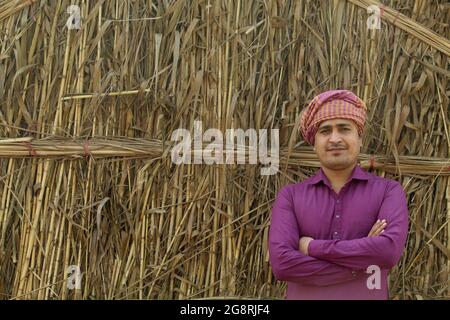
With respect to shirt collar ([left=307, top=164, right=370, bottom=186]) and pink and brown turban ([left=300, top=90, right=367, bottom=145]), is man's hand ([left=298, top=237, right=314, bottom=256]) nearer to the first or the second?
shirt collar ([left=307, top=164, right=370, bottom=186])

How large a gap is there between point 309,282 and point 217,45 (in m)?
1.07

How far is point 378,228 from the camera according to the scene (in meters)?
2.37

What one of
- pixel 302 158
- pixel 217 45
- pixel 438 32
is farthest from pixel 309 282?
pixel 438 32

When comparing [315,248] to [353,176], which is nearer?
[315,248]

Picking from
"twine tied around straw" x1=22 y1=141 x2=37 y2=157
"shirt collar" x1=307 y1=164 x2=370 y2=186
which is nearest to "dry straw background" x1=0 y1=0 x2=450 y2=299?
"twine tied around straw" x1=22 y1=141 x2=37 y2=157

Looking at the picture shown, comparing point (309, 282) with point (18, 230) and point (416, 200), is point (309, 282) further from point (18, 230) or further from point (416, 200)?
point (18, 230)

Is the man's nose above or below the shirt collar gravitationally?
above

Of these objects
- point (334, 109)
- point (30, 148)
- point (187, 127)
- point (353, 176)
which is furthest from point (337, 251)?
point (30, 148)

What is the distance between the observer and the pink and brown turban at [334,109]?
2465mm

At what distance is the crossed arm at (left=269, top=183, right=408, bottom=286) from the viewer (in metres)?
2.32

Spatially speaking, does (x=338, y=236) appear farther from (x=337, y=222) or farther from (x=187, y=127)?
(x=187, y=127)

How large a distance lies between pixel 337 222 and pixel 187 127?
2.59 ft

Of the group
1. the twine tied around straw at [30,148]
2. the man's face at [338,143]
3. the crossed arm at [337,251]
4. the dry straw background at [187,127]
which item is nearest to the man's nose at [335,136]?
the man's face at [338,143]

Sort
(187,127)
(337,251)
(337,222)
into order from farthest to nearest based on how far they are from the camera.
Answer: (187,127) → (337,222) → (337,251)
